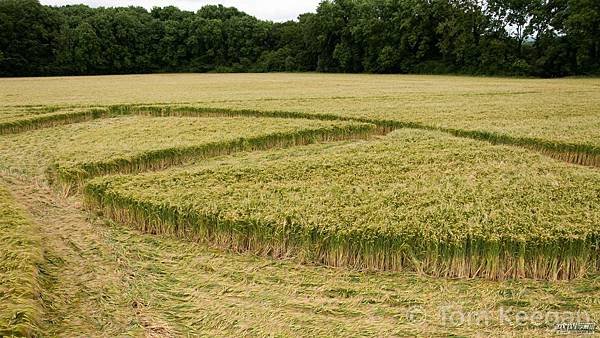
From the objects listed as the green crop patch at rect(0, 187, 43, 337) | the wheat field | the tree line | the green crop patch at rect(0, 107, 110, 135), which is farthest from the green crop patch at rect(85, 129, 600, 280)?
the tree line

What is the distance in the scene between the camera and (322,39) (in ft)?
233

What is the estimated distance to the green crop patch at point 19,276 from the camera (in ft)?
12.7

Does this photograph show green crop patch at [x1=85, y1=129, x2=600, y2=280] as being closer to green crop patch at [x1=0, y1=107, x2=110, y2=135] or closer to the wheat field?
the wheat field

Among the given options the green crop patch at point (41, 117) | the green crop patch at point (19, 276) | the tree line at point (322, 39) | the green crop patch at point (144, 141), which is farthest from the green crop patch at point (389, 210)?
the tree line at point (322, 39)

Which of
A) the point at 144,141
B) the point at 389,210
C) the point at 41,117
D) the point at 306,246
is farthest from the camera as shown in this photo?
the point at 41,117

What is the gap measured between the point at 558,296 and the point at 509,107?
16278mm

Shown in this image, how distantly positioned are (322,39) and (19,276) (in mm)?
70071

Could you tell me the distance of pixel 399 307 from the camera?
468cm

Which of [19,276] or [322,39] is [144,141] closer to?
[19,276]

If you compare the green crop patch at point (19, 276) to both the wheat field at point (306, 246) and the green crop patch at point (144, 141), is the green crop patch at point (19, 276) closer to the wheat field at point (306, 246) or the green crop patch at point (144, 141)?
the wheat field at point (306, 246)

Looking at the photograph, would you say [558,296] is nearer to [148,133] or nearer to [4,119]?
[148,133]

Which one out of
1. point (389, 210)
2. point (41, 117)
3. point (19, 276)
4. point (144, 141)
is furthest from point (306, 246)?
point (41, 117)

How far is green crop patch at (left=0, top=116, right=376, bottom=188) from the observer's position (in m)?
9.70

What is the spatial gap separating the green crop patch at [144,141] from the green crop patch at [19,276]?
2994 millimetres
